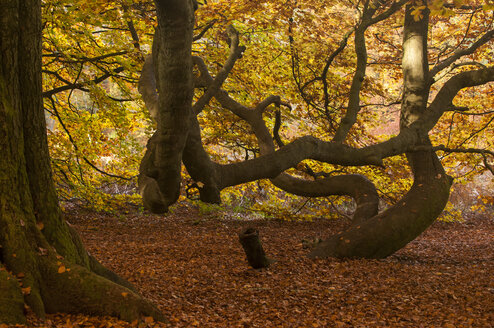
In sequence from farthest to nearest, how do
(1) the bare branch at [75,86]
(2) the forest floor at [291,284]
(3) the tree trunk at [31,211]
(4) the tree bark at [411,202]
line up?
(1) the bare branch at [75,86]
(4) the tree bark at [411,202]
(2) the forest floor at [291,284]
(3) the tree trunk at [31,211]

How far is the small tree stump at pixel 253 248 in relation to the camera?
5.91m

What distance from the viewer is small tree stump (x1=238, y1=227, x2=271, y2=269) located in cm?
591

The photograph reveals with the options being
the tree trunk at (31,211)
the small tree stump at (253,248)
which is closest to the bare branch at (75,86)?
the small tree stump at (253,248)

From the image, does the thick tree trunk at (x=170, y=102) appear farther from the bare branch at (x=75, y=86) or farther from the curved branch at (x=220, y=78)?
the bare branch at (x=75, y=86)

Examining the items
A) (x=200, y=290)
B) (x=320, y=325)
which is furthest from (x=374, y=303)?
(x=200, y=290)

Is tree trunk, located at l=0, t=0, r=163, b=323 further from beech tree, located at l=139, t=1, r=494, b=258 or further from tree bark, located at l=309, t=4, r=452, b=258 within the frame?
tree bark, located at l=309, t=4, r=452, b=258

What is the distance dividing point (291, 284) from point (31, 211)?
321cm

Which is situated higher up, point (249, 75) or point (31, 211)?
point (249, 75)

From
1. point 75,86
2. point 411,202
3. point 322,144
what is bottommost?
point 411,202

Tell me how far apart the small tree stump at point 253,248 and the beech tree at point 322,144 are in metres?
0.82

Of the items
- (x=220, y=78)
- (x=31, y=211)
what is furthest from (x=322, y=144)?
(x=31, y=211)

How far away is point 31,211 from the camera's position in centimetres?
343

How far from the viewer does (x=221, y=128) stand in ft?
33.2

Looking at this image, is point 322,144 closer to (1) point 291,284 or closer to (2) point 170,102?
(1) point 291,284
